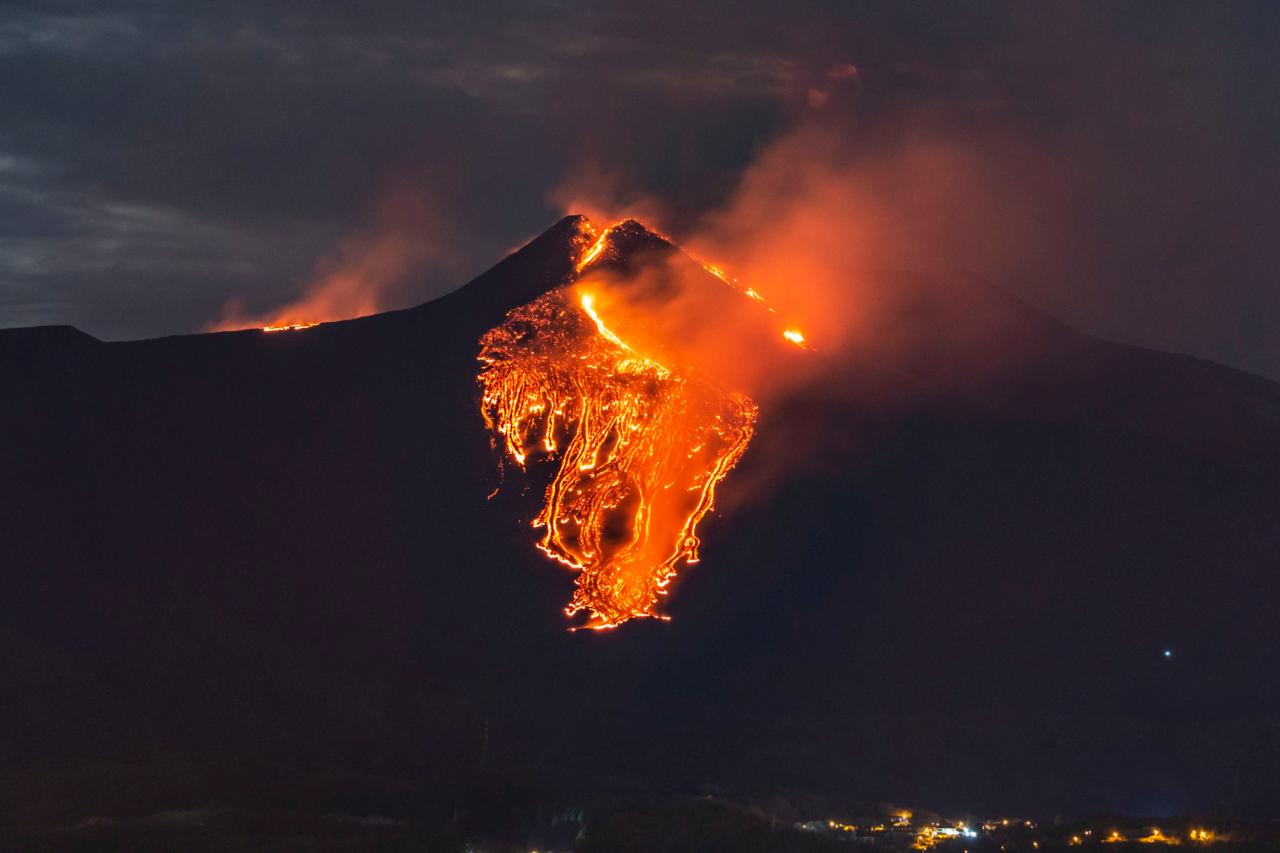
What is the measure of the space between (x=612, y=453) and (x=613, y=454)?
75mm

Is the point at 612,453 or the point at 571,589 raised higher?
the point at 612,453

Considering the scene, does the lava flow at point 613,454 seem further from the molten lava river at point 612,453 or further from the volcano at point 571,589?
the volcano at point 571,589

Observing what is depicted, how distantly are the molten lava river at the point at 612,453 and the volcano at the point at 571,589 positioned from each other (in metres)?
0.76

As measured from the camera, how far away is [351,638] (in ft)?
180

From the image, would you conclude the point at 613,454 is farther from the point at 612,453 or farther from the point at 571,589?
the point at 571,589

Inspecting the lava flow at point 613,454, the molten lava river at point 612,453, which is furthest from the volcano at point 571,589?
the lava flow at point 613,454

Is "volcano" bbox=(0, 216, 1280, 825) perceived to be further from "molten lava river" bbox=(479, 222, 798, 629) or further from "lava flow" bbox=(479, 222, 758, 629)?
"lava flow" bbox=(479, 222, 758, 629)

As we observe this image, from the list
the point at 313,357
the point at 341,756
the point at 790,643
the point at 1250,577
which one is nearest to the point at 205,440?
the point at 313,357

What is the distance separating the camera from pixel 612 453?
176 feet

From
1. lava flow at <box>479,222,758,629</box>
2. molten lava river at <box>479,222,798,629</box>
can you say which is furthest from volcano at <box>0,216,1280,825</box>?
lava flow at <box>479,222,758,629</box>

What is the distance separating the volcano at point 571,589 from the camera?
47875 millimetres

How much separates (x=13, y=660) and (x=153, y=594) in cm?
525

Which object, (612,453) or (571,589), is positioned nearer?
(612,453)

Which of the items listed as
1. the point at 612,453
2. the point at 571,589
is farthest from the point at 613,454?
the point at 571,589
